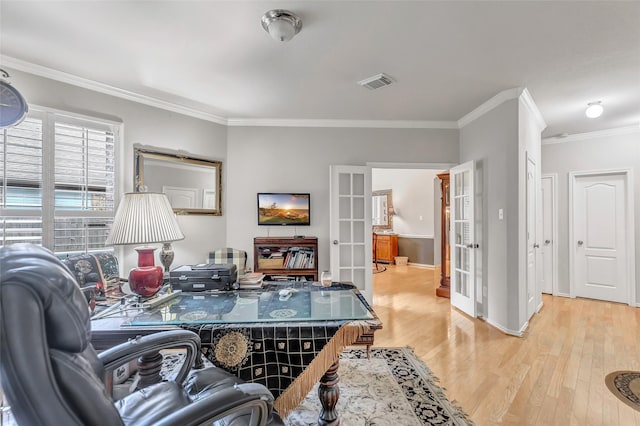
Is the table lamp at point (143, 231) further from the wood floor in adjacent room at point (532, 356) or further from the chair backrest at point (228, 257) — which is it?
the wood floor in adjacent room at point (532, 356)

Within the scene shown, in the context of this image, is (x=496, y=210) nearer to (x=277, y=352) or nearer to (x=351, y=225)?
(x=351, y=225)

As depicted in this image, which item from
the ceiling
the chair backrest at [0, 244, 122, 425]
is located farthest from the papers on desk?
the ceiling

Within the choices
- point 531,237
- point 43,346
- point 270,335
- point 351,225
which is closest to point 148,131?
point 351,225

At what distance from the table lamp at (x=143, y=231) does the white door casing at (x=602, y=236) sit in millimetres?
5747

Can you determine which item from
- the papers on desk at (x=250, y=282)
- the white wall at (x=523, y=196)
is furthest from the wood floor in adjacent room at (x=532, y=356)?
the papers on desk at (x=250, y=282)

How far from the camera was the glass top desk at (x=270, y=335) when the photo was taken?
136 cm

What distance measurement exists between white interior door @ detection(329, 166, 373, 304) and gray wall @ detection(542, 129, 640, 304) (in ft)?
10.7

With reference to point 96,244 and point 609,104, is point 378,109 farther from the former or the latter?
point 96,244

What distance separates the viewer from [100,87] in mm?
3006

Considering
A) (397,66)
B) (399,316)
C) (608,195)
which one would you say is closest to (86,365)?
(397,66)

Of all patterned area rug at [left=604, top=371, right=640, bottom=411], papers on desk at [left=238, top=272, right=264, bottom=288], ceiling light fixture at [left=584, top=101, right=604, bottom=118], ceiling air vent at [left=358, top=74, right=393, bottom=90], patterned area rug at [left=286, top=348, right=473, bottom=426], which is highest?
ceiling air vent at [left=358, top=74, right=393, bottom=90]

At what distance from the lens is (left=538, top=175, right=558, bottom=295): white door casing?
471cm

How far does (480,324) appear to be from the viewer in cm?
342

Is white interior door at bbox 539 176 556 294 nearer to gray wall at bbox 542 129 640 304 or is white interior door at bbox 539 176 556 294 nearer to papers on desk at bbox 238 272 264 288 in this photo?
gray wall at bbox 542 129 640 304
